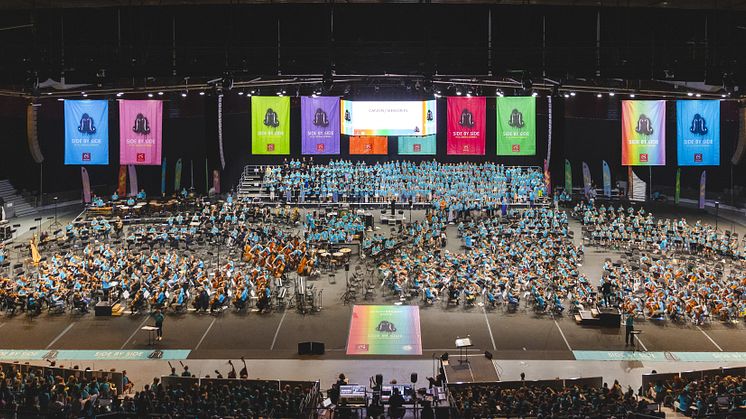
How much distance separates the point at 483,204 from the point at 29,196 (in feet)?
87.9

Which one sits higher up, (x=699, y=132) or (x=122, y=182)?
(x=699, y=132)

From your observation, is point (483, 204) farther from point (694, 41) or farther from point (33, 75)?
point (33, 75)

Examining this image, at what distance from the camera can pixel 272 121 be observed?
111 ft

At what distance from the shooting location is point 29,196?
4197 cm

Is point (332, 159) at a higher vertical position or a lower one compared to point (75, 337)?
higher

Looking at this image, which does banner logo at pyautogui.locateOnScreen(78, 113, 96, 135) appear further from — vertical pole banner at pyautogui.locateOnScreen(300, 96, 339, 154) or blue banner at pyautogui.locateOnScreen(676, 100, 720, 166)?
blue banner at pyautogui.locateOnScreen(676, 100, 720, 166)

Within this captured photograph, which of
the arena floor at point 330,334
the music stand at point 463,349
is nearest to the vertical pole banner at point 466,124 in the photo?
the arena floor at point 330,334

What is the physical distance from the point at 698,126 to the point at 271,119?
62.0 ft

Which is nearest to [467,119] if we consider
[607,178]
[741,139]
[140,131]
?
[607,178]

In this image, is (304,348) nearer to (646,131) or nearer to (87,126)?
(87,126)

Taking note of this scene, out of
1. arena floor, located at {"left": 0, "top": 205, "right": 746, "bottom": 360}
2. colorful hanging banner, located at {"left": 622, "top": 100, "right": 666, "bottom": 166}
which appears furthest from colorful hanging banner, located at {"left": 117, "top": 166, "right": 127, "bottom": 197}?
colorful hanging banner, located at {"left": 622, "top": 100, "right": 666, "bottom": 166}

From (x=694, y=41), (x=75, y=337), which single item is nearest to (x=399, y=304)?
(x=75, y=337)

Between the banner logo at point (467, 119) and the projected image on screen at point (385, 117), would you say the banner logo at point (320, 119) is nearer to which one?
the projected image on screen at point (385, 117)

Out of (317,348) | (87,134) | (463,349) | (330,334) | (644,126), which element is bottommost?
(463,349)
